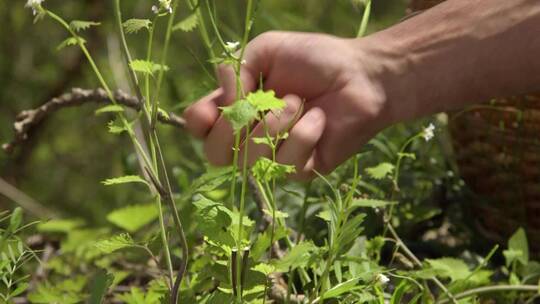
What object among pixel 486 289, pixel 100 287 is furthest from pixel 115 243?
pixel 486 289

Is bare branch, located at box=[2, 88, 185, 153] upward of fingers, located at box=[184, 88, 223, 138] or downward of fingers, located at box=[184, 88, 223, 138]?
downward

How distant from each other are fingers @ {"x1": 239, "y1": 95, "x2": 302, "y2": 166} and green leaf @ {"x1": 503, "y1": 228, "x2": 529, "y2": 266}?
377 millimetres

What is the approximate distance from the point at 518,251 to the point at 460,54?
0.30m

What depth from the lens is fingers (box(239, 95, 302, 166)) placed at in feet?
3.01

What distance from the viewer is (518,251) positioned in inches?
46.9

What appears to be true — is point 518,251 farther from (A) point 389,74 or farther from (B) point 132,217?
(B) point 132,217

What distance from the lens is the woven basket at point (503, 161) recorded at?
1368 millimetres

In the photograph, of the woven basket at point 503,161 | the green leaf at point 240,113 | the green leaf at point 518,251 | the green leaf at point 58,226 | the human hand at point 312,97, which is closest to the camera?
the green leaf at point 240,113

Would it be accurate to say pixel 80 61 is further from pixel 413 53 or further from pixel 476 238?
pixel 413 53

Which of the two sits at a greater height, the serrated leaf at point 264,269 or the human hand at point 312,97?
the human hand at point 312,97

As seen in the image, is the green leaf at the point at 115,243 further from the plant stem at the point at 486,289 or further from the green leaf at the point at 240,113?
the plant stem at the point at 486,289

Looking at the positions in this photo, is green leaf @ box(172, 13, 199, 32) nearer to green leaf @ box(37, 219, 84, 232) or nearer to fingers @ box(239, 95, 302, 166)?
fingers @ box(239, 95, 302, 166)

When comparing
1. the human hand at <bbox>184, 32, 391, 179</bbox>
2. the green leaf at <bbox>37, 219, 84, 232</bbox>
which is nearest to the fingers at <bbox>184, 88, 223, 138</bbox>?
the human hand at <bbox>184, 32, 391, 179</bbox>

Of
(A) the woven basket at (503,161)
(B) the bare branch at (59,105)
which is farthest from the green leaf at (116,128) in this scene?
(A) the woven basket at (503,161)
